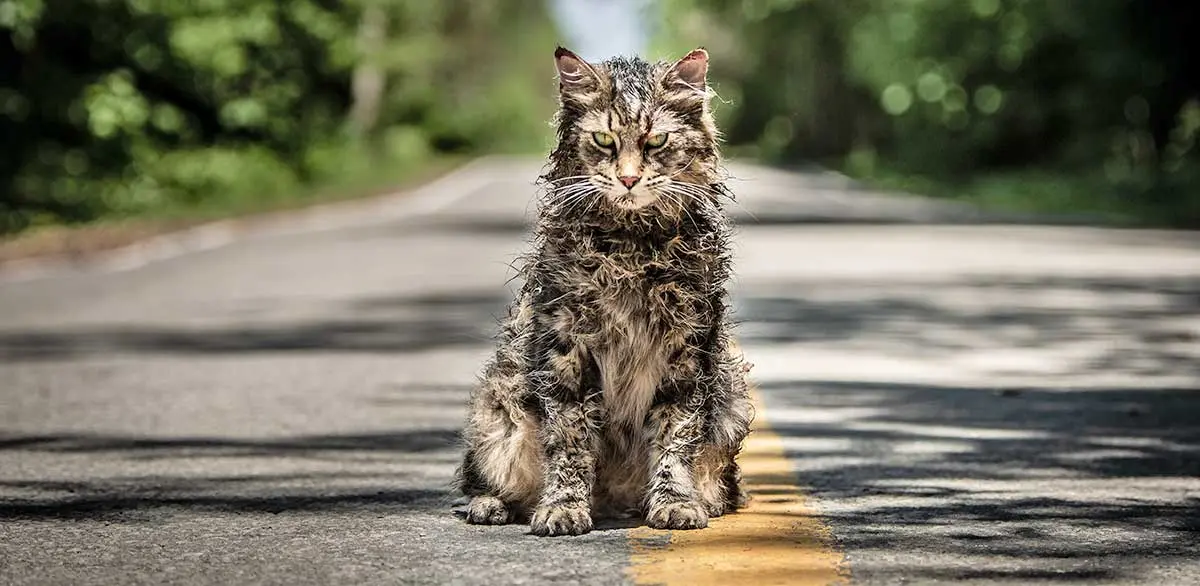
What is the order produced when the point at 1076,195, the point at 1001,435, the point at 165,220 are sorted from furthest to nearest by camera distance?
the point at 1076,195
the point at 165,220
the point at 1001,435

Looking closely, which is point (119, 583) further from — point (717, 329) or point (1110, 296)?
point (1110, 296)

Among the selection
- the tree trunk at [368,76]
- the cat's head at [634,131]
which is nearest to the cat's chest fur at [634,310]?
the cat's head at [634,131]

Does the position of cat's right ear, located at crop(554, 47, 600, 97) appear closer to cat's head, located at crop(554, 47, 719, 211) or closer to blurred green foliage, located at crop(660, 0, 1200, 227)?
cat's head, located at crop(554, 47, 719, 211)

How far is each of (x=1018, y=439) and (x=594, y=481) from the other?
9.18 feet

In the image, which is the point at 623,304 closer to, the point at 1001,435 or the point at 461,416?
the point at 1001,435

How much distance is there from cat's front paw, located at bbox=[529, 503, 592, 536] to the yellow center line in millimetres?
157

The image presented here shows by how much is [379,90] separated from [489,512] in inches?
2310

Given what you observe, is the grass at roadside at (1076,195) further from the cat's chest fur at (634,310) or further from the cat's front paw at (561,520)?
the cat's front paw at (561,520)

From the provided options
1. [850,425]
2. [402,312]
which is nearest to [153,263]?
[402,312]

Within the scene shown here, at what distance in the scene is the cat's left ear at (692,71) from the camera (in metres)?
5.84

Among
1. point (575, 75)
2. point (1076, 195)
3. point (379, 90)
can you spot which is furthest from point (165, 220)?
point (379, 90)

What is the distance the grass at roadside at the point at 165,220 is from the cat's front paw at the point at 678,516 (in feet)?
52.9

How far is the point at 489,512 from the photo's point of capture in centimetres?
615

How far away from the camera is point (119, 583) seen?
538cm
